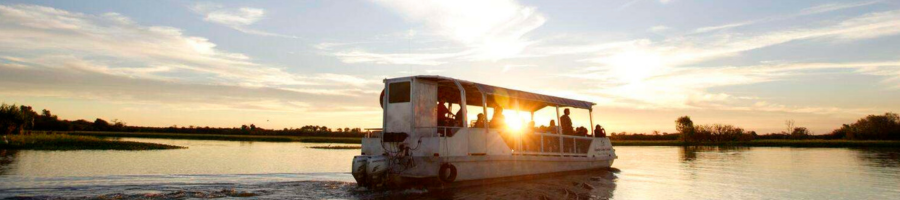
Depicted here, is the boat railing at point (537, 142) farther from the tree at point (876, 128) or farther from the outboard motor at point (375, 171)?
the tree at point (876, 128)

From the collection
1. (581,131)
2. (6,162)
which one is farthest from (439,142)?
(6,162)

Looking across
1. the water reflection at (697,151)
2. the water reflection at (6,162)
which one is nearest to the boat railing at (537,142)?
the water reflection at (6,162)

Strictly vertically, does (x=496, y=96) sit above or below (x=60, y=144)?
above

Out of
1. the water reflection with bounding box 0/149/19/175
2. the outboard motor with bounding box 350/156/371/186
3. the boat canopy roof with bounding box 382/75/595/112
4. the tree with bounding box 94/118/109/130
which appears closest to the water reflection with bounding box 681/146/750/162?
the boat canopy roof with bounding box 382/75/595/112

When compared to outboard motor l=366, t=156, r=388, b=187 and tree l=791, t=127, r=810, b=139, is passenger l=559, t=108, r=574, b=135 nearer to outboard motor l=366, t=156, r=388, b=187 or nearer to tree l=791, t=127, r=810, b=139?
outboard motor l=366, t=156, r=388, b=187

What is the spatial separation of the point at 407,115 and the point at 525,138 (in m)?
5.11

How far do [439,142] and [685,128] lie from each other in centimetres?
9504

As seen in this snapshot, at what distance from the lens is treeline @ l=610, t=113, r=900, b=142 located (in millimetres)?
83938

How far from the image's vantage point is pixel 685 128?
98062 mm

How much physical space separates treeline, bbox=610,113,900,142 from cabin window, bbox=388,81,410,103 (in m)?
90.5

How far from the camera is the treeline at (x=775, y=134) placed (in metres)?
83.9

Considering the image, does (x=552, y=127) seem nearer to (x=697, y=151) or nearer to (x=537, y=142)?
(x=537, y=142)

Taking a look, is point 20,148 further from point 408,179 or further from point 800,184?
point 800,184

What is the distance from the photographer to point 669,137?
4254 inches
